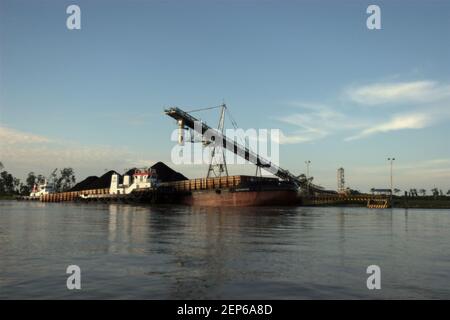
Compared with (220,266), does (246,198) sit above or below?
above

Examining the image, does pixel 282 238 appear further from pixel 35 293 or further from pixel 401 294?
pixel 35 293

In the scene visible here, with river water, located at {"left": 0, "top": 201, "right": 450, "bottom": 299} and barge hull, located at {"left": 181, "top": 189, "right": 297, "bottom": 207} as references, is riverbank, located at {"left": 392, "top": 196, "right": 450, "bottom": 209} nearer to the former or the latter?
barge hull, located at {"left": 181, "top": 189, "right": 297, "bottom": 207}

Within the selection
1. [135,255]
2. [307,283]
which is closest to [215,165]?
[135,255]

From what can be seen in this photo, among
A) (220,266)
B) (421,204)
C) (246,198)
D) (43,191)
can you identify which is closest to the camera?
(220,266)

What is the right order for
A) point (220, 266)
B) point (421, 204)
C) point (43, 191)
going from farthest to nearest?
1. point (43, 191)
2. point (421, 204)
3. point (220, 266)

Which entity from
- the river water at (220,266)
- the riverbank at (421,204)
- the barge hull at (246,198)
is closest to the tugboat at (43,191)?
the barge hull at (246,198)

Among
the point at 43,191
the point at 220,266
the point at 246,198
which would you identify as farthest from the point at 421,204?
the point at 43,191

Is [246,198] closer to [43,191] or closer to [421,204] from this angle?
[421,204]

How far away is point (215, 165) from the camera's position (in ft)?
222

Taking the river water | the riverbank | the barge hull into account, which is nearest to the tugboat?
the barge hull

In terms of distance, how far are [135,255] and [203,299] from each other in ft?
20.6

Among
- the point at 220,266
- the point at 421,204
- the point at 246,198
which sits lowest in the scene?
the point at 421,204
